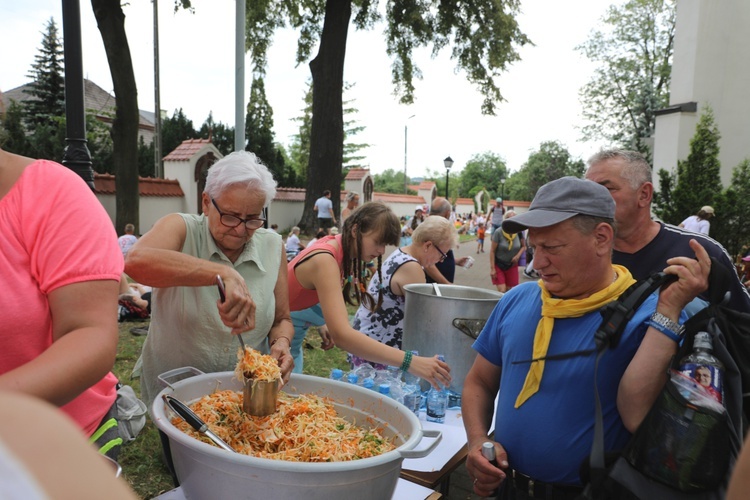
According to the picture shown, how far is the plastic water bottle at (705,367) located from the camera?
1.31m

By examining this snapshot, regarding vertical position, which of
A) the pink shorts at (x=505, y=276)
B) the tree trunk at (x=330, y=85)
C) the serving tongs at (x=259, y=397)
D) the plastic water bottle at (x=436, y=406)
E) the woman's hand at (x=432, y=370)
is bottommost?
the pink shorts at (x=505, y=276)

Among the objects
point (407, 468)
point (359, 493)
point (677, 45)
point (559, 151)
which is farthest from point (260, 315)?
point (559, 151)

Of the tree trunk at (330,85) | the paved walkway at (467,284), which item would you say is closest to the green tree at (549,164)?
the paved walkway at (467,284)

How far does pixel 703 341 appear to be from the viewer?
1366 millimetres

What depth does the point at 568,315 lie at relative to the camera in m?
1.75

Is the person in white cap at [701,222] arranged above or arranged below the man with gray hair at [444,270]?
above

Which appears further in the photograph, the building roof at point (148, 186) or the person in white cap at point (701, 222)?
the building roof at point (148, 186)

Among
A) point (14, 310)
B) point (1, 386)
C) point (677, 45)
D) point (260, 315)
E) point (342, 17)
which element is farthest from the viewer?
point (677, 45)

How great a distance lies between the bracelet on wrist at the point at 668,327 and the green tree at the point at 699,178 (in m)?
11.6

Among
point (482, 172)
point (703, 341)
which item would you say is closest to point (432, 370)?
point (703, 341)

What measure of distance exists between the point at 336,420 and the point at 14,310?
3.35 feet

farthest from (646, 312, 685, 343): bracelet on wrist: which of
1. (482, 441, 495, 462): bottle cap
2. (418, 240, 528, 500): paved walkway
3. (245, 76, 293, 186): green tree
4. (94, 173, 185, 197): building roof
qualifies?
(245, 76, 293, 186): green tree

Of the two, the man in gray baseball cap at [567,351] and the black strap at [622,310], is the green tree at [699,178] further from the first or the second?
the black strap at [622,310]

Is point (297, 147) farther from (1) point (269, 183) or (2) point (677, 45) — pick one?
(1) point (269, 183)
